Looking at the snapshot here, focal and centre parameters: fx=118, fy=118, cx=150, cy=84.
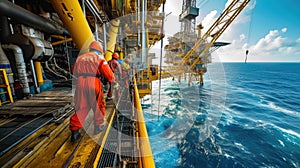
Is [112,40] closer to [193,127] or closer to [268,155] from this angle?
[193,127]

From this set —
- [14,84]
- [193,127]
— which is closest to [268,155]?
[193,127]

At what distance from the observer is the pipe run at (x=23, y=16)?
229 centimetres

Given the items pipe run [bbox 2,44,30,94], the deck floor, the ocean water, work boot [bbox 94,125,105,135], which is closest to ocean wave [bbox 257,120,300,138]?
the ocean water

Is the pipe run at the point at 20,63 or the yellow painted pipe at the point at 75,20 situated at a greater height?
the yellow painted pipe at the point at 75,20

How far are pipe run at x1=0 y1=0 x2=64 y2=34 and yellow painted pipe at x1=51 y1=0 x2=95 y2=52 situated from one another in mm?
1044

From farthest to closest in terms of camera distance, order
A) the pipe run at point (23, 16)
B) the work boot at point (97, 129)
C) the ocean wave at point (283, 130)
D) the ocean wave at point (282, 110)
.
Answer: the ocean wave at point (282, 110) → the ocean wave at point (283, 130) → the pipe run at point (23, 16) → the work boot at point (97, 129)

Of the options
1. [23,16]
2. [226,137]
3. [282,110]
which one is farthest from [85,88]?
[282,110]

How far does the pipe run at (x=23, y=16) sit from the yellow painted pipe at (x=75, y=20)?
1.04 metres

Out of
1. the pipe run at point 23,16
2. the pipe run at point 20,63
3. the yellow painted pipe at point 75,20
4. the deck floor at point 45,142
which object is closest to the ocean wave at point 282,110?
the deck floor at point 45,142

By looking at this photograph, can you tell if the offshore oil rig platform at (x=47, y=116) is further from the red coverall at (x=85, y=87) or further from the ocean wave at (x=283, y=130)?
the ocean wave at (x=283, y=130)

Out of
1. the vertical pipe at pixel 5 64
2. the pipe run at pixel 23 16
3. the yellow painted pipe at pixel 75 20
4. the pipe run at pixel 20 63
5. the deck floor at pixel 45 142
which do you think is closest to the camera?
the deck floor at pixel 45 142

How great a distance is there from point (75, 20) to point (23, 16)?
1.58 m

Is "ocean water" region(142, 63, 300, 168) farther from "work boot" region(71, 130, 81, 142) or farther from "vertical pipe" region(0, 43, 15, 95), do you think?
"vertical pipe" region(0, 43, 15, 95)

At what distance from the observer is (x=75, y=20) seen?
2309 mm
